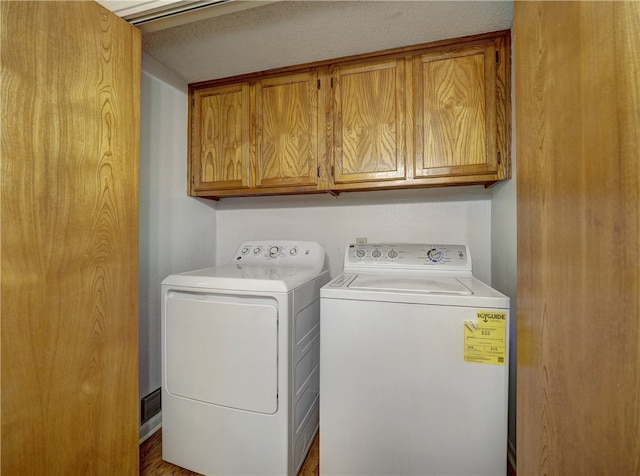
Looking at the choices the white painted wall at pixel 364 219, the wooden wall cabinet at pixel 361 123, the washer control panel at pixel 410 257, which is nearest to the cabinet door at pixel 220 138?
the wooden wall cabinet at pixel 361 123

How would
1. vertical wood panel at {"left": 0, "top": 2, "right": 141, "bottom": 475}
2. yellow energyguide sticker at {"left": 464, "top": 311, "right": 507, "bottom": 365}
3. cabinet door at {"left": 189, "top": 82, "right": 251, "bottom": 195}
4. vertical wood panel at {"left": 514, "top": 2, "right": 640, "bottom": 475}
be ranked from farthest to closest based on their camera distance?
cabinet door at {"left": 189, "top": 82, "right": 251, "bottom": 195}, yellow energyguide sticker at {"left": 464, "top": 311, "right": 507, "bottom": 365}, vertical wood panel at {"left": 0, "top": 2, "right": 141, "bottom": 475}, vertical wood panel at {"left": 514, "top": 2, "right": 640, "bottom": 475}

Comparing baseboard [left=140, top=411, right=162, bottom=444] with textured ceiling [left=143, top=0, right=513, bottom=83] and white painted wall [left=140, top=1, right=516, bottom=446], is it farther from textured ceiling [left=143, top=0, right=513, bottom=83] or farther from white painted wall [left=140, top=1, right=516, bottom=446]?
textured ceiling [left=143, top=0, right=513, bottom=83]

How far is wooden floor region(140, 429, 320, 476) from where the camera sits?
134 cm

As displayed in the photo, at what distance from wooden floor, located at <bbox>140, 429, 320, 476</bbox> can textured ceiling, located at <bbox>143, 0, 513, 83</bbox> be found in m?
2.24

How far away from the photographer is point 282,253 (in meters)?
1.85

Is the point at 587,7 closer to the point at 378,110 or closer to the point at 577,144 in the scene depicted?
the point at 577,144

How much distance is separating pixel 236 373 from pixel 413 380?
0.79 metres

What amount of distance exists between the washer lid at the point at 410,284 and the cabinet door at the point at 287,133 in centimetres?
68

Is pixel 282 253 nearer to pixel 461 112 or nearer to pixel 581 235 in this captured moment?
pixel 461 112

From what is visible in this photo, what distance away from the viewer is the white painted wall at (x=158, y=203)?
1596 millimetres

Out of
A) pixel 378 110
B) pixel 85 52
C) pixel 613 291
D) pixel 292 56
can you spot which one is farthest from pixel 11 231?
pixel 378 110

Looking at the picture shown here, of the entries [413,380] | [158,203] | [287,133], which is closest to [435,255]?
[413,380]

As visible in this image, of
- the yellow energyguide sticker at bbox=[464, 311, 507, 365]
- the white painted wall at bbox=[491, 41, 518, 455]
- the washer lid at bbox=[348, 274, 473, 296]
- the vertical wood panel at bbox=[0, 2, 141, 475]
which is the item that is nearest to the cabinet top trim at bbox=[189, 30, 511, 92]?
the white painted wall at bbox=[491, 41, 518, 455]

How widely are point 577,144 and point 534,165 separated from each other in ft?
0.72
